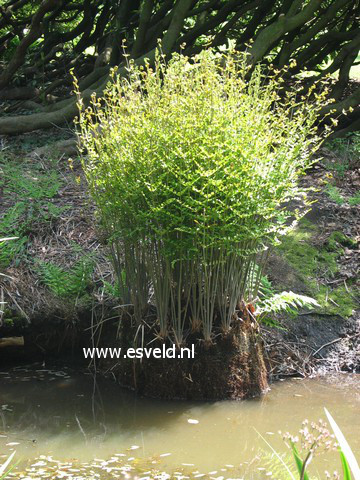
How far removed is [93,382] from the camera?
18.5ft

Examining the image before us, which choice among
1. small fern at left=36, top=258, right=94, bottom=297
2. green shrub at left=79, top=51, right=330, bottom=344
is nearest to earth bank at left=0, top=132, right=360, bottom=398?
small fern at left=36, top=258, right=94, bottom=297

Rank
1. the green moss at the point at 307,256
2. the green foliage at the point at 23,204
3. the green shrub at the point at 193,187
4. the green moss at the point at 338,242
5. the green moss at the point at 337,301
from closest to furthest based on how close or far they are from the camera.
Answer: the green shrub at the point at 193,187 → the green moss at the point at 337,301 → the green foliage at the point at 23,204 → the green moss at the point at 307,256 → the green moss at the point at 338,242

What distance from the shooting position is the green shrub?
4.75m

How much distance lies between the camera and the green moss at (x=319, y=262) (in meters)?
6.41

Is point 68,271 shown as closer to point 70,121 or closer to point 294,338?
point 294,338

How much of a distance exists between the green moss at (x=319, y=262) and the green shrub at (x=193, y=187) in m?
1.40

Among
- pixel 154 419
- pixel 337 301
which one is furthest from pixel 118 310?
pixel 337 301

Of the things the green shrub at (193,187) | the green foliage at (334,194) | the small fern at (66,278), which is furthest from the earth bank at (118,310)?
the green shrub at (193,187)

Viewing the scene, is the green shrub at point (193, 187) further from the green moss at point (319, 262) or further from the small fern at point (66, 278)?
the green moss at point (319, 262)

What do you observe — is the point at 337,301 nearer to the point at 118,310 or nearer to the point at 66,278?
the point at 118,310

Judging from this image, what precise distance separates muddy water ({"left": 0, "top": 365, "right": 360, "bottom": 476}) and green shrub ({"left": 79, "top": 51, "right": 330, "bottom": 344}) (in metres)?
0.60

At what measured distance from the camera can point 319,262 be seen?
270 inches

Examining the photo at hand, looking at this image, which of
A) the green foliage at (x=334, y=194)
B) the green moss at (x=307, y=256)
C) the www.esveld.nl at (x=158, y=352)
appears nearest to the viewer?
the www.esveld.nl at (x=158, y=352)

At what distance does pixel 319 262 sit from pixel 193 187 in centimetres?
265
